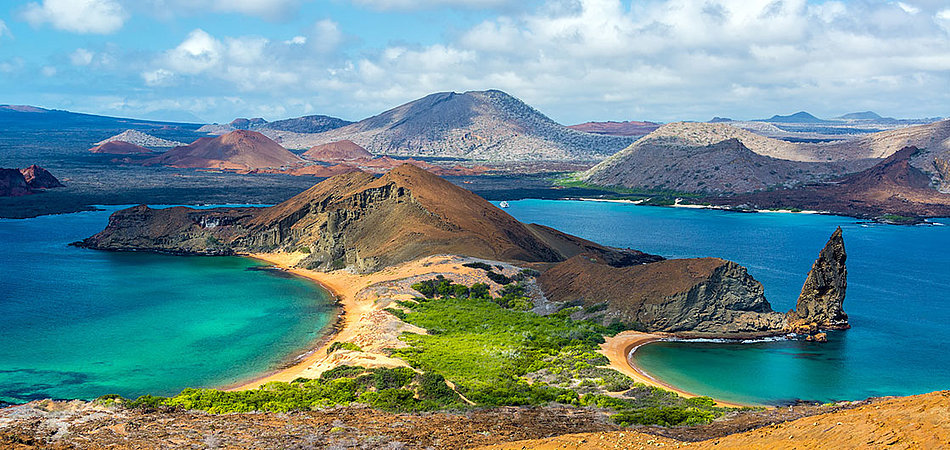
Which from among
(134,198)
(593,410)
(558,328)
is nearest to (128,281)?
(558,328)

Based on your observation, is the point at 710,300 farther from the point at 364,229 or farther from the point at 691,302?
the point at 364,229

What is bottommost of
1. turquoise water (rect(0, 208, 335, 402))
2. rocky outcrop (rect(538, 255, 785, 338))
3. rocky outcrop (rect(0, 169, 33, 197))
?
turquoise water (rect(0, 208, 335, 402))

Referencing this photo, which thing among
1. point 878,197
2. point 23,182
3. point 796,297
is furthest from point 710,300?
point 23,182

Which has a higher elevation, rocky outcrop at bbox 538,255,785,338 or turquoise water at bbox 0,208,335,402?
rocky outcrop at bbox 538,255,785,338

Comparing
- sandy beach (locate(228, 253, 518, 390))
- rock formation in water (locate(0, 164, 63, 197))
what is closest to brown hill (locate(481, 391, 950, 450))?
sandy beach (locate(228, 253, 518, 390))

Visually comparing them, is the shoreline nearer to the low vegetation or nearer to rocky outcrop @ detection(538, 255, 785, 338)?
the low vegetation

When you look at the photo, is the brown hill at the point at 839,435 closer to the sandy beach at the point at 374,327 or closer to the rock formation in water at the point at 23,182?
the sandy beach at the point at 374,327
